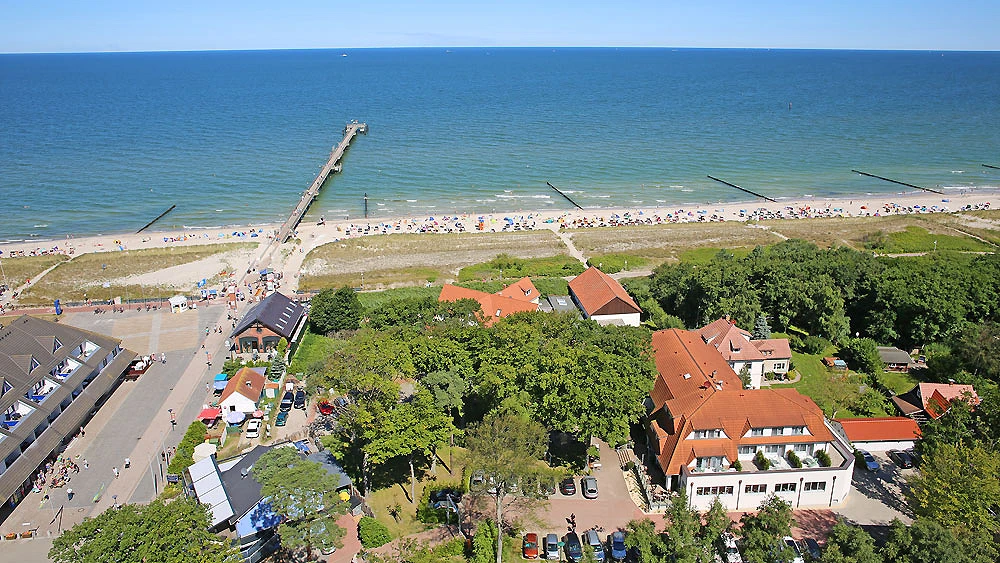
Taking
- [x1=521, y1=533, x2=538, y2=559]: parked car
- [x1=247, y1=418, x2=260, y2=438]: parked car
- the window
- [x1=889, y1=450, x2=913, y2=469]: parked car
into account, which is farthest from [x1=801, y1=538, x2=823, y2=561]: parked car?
[x1=247, y1=418, x2=260, y2=438]: parked car

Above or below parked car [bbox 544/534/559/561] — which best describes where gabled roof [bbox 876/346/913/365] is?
above

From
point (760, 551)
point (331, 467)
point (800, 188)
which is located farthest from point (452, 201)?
point (760, 551)

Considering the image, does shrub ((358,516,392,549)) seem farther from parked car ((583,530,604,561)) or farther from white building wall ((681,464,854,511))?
white building wall ((681,464,854,511))

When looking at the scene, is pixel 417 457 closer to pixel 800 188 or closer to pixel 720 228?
pixel 720 228

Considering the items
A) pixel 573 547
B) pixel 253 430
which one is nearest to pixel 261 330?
pixel 253 430

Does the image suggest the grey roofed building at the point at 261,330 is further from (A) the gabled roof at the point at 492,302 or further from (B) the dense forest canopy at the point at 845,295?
(B) the dense forest canopy at the point at 845,295
